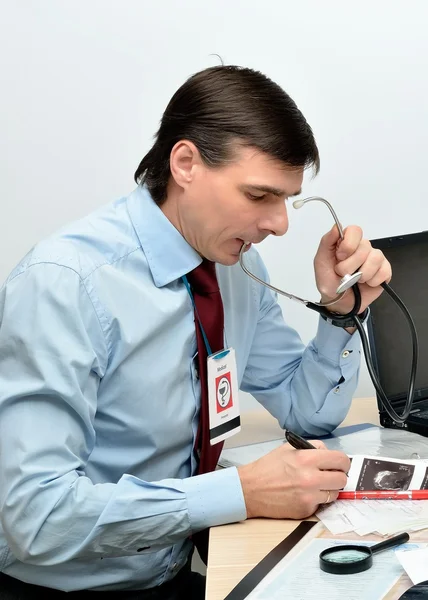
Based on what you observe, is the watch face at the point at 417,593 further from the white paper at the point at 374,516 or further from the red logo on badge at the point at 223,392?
the red logo on badge at the point at 223,392

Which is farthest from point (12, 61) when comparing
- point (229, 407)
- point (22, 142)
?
point (229, 407)

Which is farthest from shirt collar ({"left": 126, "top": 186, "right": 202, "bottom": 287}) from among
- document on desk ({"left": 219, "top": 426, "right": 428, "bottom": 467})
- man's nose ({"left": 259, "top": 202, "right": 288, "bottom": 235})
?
document on desk ({"left": 219, "top": 426, "right": 428, "bottom": 467})

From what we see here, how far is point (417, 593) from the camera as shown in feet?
2.86

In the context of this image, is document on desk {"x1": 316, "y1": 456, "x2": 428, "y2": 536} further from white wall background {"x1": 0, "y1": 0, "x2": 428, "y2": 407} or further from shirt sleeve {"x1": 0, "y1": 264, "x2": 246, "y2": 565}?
white wall background {"x1": 0, "y1": 0, "x2": 428, "y2": 407}

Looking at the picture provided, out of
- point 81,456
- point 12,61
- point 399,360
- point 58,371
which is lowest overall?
point 399,360

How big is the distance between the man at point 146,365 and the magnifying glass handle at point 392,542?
0.50 feet

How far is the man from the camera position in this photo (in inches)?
44.9

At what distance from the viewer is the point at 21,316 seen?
3.96ft

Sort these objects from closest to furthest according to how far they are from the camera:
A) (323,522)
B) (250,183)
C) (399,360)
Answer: (323,522)
(250,183)
(399,360)

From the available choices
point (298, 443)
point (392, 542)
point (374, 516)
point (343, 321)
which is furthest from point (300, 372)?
point (392, 542)

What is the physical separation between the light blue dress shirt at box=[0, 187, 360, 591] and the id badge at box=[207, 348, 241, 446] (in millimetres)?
31

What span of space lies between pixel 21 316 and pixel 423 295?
0.93 metres

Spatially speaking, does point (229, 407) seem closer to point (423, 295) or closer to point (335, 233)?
point (335, 233)

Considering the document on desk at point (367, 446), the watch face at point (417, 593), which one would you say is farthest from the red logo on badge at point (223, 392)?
the watch face at point (417, 593)
